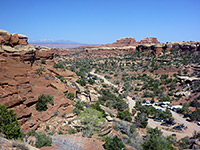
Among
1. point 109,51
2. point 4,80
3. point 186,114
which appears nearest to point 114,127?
point 4,80

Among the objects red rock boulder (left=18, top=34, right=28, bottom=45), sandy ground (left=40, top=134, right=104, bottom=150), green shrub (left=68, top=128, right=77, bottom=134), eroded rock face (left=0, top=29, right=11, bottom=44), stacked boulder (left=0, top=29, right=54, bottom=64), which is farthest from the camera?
red rock boulder (left=18, top=34, right=28, bottom=45)

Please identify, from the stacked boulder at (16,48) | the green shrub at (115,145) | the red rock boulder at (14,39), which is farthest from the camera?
the red rock boulder at (14,39)

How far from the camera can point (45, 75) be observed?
86.2 ft

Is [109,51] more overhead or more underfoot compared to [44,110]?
more overhead

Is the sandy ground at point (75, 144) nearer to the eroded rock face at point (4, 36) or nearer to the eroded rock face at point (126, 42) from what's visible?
the eroded rock face at point (4, 36)

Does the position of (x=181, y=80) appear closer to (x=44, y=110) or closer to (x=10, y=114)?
(x=44, y=110)

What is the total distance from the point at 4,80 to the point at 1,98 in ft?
9.49

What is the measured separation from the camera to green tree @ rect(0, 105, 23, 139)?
33.2ft

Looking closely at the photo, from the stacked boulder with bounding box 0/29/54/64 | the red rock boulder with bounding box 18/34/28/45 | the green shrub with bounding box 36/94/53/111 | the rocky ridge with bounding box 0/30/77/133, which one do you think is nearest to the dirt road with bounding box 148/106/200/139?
the rocky ridge with bounding box 0/30/77/133

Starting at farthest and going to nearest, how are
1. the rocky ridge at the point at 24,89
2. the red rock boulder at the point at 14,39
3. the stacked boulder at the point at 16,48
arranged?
1. the red rock boulder at the point at 14,39
2. the stacked boulder at the point at 16,48
3. the rocky ridge at the point at 24,89

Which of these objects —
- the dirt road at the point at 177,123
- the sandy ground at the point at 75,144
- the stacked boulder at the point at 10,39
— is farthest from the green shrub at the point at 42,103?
the dirt road at the point at 177,123

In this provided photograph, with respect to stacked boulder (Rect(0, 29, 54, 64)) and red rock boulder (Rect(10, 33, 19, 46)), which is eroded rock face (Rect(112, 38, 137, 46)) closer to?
stacked boulder (Rect(0, 29, 54, 64))

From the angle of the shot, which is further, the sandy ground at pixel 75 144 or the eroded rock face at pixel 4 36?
the eroded rock face at pixel 4 36

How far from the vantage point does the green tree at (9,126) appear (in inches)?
398
